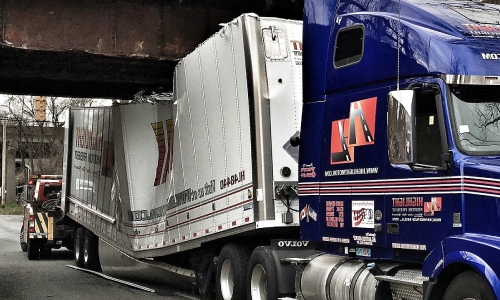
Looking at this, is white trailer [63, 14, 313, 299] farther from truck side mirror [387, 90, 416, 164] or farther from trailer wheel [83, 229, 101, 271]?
trailer wheel [83, 229, 101, 271]

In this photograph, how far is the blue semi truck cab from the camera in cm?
725

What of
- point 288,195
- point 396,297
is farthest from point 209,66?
point 396,297

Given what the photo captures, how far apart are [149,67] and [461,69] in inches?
427

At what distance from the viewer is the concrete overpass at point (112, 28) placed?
14.7m

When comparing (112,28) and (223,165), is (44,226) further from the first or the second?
(223,165)

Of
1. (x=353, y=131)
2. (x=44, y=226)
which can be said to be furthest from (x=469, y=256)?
(x=44, y=226)

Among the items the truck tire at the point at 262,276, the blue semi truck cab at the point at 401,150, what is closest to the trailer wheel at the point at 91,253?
the truck tire at the point at 262,276

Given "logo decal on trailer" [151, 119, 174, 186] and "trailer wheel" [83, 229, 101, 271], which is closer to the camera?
"logo decal on trailer" [151, 119, 174, 186]

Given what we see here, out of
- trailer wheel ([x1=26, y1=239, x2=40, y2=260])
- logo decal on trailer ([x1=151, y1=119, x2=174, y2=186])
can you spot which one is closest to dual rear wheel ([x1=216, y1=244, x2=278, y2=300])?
logo decal on trailer ([x1=151, y1=119, x2=174, y2=186])

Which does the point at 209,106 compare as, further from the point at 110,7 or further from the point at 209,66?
the point at 110,7

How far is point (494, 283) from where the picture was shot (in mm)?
6629

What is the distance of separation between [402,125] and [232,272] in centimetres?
538

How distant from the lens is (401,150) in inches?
287

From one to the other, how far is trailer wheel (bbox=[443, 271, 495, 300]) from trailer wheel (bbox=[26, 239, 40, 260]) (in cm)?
1883
